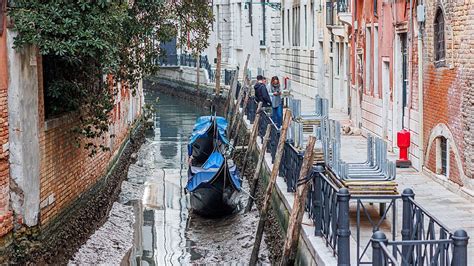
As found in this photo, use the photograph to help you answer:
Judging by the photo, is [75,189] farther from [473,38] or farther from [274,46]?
[274,46]

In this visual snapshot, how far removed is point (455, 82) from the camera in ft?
44.1

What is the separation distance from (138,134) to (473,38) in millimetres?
16242

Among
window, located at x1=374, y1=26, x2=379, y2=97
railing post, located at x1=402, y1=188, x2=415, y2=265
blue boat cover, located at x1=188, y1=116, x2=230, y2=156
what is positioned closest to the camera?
railing post, located at x1=402, y1=188, x2=415, y2=265

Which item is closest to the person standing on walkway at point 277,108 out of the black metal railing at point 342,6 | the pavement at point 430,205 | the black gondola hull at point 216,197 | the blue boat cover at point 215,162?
the black metal railing at point 342,6

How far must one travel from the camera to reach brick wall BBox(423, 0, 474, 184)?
41.8ft

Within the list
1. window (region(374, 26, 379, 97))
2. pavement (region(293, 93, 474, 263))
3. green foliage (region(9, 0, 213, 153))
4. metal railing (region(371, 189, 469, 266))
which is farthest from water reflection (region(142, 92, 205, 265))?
metal railing (region(371, 189, 469, 266))

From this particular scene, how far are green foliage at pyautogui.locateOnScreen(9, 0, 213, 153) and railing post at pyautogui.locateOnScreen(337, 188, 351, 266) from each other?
3949 millimetres

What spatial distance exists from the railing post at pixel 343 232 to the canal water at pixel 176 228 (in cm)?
525

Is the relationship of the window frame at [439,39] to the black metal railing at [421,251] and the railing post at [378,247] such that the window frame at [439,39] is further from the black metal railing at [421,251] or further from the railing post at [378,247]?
the railing post at [378,247]

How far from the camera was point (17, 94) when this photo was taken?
10727 mm

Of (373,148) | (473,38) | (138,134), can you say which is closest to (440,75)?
(473,38)

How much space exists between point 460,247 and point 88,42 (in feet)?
19.0

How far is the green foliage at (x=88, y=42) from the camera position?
1098 centimetres

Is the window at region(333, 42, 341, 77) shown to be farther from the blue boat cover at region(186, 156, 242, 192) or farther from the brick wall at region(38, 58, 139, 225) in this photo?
the brick wall at region(38, 58, 139, 225)
